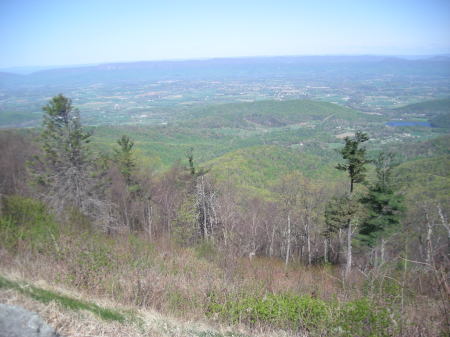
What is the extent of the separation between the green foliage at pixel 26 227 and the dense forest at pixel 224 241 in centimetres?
4

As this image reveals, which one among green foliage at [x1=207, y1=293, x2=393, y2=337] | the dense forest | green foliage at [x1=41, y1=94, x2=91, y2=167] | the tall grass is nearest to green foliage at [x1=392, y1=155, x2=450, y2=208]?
the dense forest

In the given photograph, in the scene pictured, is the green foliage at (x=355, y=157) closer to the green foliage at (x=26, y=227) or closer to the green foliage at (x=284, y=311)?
the green foliage at (x=284, y=311)

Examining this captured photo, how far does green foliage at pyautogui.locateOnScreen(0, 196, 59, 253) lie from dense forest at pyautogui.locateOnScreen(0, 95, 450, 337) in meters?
0.04

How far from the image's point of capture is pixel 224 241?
14.3 metres

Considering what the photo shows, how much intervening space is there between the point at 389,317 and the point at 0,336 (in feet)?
18.1

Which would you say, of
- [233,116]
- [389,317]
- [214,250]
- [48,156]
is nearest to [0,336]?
[389,317]

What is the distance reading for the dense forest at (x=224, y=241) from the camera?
5.89 meters

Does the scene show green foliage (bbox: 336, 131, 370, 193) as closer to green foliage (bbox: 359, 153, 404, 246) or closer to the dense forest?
the dense forest

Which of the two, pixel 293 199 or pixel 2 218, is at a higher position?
pixel 2 218

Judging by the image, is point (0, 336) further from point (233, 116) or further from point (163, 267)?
point (233, 116)

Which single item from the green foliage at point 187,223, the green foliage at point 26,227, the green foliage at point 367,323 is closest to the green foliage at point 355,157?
the green foliage at point 187,223

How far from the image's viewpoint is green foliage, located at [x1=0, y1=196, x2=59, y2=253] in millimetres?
7590

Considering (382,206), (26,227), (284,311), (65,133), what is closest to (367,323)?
(284,311)

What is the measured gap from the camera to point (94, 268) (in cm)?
715
